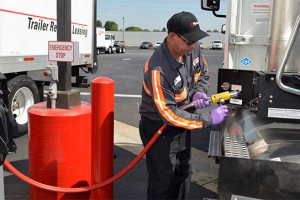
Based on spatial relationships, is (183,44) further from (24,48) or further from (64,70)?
(24,48)

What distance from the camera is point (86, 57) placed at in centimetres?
917

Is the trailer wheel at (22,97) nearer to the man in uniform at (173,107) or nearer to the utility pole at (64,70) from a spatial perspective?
the utility pole at (64,70)

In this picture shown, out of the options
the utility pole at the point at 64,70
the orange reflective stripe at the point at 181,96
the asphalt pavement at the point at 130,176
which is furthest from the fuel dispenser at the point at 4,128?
the asphalt pavement at the point at 130,176

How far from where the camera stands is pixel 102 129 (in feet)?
11.4

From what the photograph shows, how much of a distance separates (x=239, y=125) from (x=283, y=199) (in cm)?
138

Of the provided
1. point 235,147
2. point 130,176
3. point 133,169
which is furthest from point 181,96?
point 133,169

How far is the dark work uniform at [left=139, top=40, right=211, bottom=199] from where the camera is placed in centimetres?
286

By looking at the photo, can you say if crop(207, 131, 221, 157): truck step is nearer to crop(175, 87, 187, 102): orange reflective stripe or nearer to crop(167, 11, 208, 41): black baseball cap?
crop(175, 87, 187, 102): orange reflective stripe

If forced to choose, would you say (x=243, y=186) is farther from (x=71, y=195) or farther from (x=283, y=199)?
(x=71, y=195)

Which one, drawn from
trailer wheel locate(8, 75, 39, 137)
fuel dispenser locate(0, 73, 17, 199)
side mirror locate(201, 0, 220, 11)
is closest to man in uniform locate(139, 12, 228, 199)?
fuel dispenser locate(0, 73, 17, 199)

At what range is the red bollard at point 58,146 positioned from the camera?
3.40m

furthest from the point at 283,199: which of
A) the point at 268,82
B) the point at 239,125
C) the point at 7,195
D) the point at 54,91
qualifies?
the point at 7,195

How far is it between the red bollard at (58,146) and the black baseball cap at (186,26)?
51.4 inches

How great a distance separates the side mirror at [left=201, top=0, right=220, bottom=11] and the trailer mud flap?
272cm
